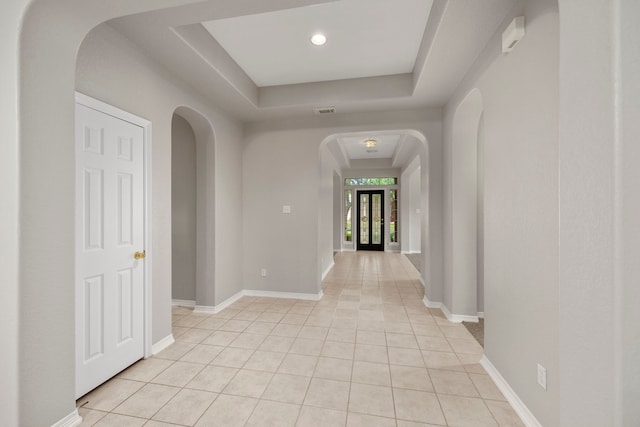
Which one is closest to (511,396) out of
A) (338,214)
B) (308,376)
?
(308,376)

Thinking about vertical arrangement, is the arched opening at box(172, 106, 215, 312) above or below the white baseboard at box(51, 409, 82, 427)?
above

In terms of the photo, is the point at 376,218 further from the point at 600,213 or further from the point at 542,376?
the point at 600,213

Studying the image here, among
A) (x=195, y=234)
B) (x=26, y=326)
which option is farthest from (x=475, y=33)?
(x=195, y=234)

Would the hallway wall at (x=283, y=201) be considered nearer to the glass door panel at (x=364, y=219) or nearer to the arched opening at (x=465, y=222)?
the arched opening at (x=465, y=222)

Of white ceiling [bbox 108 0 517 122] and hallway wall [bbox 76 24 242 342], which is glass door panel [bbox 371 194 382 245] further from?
hallway wall [bbox 76 24 242 342]

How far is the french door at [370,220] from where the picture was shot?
32.0 feet

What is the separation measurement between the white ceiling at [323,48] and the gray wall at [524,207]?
0.39 metres

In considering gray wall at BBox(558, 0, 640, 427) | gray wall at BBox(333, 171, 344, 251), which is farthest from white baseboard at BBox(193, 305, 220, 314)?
gray wall at BBox(333, 171, 344, 251)

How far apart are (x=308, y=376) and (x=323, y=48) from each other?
3.13m

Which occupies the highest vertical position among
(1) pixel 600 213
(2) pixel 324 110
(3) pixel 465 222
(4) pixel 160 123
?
(2) pixel 324 110

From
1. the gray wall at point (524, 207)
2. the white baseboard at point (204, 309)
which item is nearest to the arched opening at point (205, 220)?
the white baseboard at point (204, 309)

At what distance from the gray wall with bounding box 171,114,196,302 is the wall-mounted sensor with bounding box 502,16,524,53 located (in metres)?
3.56

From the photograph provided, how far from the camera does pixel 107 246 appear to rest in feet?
6.98

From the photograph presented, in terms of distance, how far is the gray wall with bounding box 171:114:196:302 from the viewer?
12.6ft
